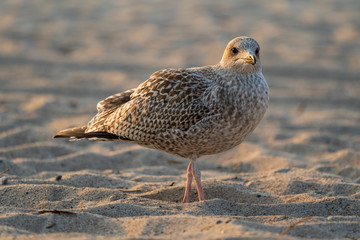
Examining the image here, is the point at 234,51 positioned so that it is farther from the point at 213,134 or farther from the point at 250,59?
the point at 213,134

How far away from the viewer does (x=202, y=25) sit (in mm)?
16047

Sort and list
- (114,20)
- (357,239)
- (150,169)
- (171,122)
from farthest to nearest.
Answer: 1. (114,20)
2. (150,169)
3. (171,122)
4. (357,239)

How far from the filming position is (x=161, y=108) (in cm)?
574

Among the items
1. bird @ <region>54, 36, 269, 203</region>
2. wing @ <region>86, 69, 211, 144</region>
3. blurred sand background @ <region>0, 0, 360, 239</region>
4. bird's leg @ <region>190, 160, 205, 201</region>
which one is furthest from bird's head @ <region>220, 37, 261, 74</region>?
blurred sand background @ <region>0, 0, 360, 239</region>

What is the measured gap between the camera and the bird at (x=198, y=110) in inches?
216

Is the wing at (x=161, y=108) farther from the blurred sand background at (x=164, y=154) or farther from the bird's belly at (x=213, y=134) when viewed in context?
the blurred sand background at (x=164, y=154)

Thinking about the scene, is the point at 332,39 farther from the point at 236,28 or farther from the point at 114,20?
the point at 114,20

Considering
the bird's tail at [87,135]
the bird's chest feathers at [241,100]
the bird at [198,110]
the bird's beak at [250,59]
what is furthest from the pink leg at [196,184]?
the bird's beak at [250,59]

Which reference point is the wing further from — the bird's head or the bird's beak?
the bird's beak

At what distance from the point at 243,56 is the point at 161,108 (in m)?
0.99

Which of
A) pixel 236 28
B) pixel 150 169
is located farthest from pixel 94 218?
pixel 236 28

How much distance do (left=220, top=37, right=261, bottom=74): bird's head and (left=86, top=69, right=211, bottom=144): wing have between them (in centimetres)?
34

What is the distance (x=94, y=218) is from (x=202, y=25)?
39.3 ft

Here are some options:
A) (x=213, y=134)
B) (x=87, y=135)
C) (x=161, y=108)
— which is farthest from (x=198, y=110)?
(x=87, y=135)
